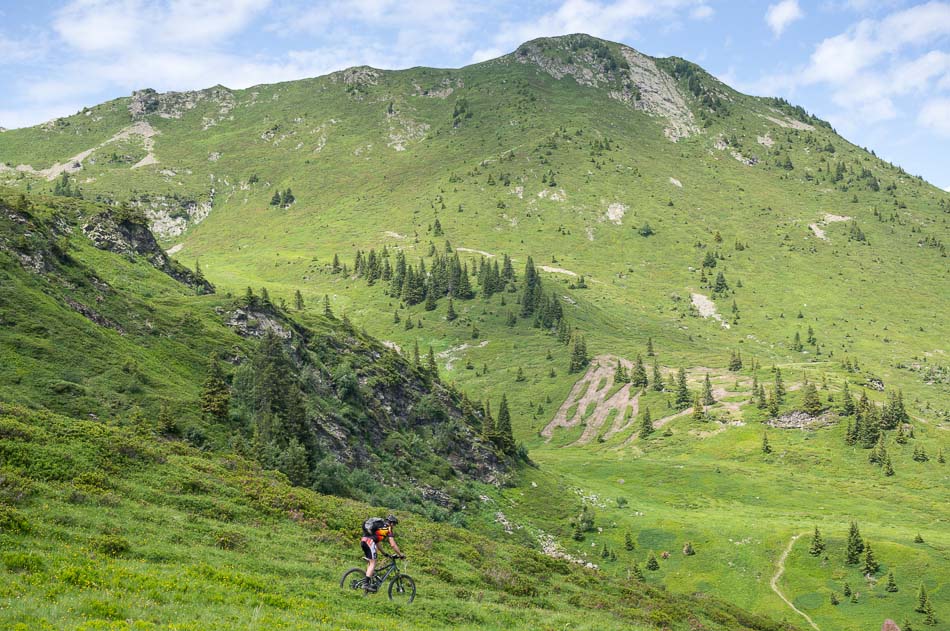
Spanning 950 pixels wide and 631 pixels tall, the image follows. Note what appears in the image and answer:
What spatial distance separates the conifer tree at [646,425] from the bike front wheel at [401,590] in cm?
12585

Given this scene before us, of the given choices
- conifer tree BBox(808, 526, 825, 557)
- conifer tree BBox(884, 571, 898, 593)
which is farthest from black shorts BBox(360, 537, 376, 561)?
conifer tree BBox(808, 526, 825, 557)

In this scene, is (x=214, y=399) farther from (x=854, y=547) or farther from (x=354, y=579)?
(x=854, y=547)

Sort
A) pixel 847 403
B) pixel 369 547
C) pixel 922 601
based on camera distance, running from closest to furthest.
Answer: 1. pixel 369 547
2. pixel 922 601
3. pixel 847 403

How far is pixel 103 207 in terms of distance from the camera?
4387 inches

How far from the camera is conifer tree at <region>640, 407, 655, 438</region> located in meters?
145

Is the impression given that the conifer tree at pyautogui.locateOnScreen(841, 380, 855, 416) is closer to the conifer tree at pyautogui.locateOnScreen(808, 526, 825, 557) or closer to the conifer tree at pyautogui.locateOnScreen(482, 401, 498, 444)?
the conifer tree at pyautogui.locateOnScreen(808, 526, 825, 557)

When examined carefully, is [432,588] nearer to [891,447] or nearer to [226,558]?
[226,558]

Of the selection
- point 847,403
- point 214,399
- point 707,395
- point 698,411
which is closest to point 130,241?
point 214,399

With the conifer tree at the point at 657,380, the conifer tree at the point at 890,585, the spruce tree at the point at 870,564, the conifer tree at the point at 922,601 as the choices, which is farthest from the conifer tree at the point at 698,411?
the conifer tree at the point at 922,601

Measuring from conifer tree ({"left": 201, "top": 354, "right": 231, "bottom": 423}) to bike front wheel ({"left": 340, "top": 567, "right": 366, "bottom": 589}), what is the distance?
97.6 ft

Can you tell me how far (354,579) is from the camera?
2569 cm

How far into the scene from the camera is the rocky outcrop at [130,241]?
10269 cm

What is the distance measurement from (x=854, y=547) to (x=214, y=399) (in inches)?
2937

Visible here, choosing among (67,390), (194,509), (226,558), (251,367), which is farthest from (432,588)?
(251,367)
